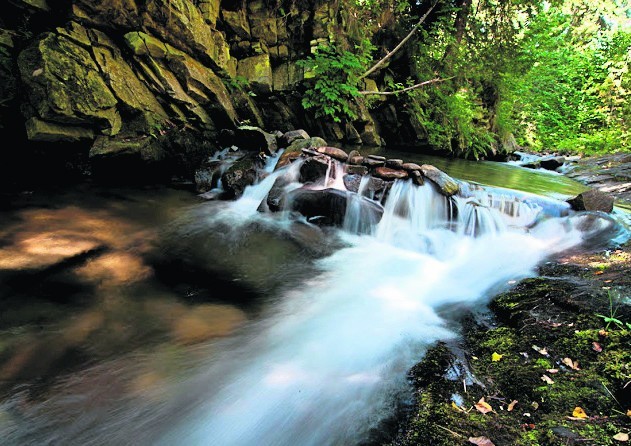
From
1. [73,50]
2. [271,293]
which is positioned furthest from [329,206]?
[73,50]

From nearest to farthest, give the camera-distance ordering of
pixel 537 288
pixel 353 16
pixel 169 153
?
1. pixel 537 288
2. pixel 169 153
3. pixel 353 16

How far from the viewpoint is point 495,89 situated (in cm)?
1441

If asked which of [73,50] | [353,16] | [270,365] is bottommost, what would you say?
[270,365]

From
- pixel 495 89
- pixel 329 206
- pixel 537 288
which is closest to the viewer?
pixel 537 288

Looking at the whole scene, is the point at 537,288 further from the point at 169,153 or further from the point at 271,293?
the point at 169,153

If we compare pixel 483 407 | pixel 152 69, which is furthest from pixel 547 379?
pixel 152 69

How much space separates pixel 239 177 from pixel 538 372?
20.0 feet

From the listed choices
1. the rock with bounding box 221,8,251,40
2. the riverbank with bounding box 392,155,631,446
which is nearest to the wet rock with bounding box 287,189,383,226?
the riverbank with bounding box 392,155,631,446

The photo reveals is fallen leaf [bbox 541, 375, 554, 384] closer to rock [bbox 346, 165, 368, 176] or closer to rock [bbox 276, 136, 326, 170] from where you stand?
rock [bbox 346, 165, 368, 176]

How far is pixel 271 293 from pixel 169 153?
517cm

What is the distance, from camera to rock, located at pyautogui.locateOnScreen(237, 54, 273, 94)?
10.0m

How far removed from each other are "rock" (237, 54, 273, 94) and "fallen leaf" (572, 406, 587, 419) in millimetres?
10323

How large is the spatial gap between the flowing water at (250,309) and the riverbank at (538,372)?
0.27 meters

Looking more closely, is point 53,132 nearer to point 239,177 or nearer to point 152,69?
point 152,69
